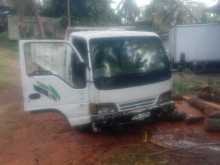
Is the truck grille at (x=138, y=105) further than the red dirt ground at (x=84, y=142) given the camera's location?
Yes

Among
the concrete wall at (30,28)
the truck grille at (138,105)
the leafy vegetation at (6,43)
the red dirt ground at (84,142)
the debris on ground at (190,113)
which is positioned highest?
the concrete wall at (30,28)

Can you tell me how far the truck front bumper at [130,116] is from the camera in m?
5.77

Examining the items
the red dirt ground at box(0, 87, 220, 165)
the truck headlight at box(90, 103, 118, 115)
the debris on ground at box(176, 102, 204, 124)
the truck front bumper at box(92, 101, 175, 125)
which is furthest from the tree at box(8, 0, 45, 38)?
the truck headlight at box(90, 103, 118, 115)

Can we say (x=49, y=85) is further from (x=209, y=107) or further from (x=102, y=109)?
(x=209, y=107)

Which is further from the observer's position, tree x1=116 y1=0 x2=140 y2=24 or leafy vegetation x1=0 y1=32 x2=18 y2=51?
tree x1=116 y1=0 x2=140 y2=24

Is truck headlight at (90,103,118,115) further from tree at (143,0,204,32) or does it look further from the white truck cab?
tree at (143,0,204,32)

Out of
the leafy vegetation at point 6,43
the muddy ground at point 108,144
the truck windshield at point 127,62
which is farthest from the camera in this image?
the leafy vegetation at point 6,43

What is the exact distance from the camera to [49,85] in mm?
5891

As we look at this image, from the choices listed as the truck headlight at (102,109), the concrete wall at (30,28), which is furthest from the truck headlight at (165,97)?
the concrete wall at (30,28)

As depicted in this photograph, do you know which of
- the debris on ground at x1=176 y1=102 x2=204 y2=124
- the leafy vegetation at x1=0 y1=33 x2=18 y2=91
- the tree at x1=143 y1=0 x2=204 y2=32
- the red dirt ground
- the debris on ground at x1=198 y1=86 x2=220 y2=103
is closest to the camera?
the red dirt ground

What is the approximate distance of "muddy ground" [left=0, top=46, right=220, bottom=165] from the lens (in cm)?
542

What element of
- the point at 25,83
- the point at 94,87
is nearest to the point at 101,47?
the point at 94,87

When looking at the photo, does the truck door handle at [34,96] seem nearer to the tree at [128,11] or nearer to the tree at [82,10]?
the tree at [82,10]

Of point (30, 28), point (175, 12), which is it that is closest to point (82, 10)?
point (30, 28)
